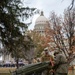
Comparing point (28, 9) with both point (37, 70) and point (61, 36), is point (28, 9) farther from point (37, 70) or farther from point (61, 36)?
point (61, 36)

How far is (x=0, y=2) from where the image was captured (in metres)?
19.3

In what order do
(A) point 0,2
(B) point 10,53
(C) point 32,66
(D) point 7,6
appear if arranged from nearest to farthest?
(C) point 32,66 → (A) point 0,2 → (D) point 7,6 → (B) point 10,53

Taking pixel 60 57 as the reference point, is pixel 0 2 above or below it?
above

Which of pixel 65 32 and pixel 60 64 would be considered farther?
pixel 65 32

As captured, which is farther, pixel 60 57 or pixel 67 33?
pixel 67 33

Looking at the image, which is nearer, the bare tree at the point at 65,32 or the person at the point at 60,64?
the person at the point at 60,64

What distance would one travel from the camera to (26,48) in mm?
22906

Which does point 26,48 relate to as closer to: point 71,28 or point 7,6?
point 7,6

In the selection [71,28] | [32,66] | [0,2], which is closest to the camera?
[32,66]

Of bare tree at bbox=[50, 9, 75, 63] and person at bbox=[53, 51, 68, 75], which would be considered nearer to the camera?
person at bbox=[53, 51, 68, 75]

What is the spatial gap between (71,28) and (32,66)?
4115 centimetres

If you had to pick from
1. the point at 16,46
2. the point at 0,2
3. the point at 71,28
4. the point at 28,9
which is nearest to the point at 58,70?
the point at 0,2

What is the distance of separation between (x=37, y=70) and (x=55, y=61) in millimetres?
739

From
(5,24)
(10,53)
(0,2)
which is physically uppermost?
(0,2)
